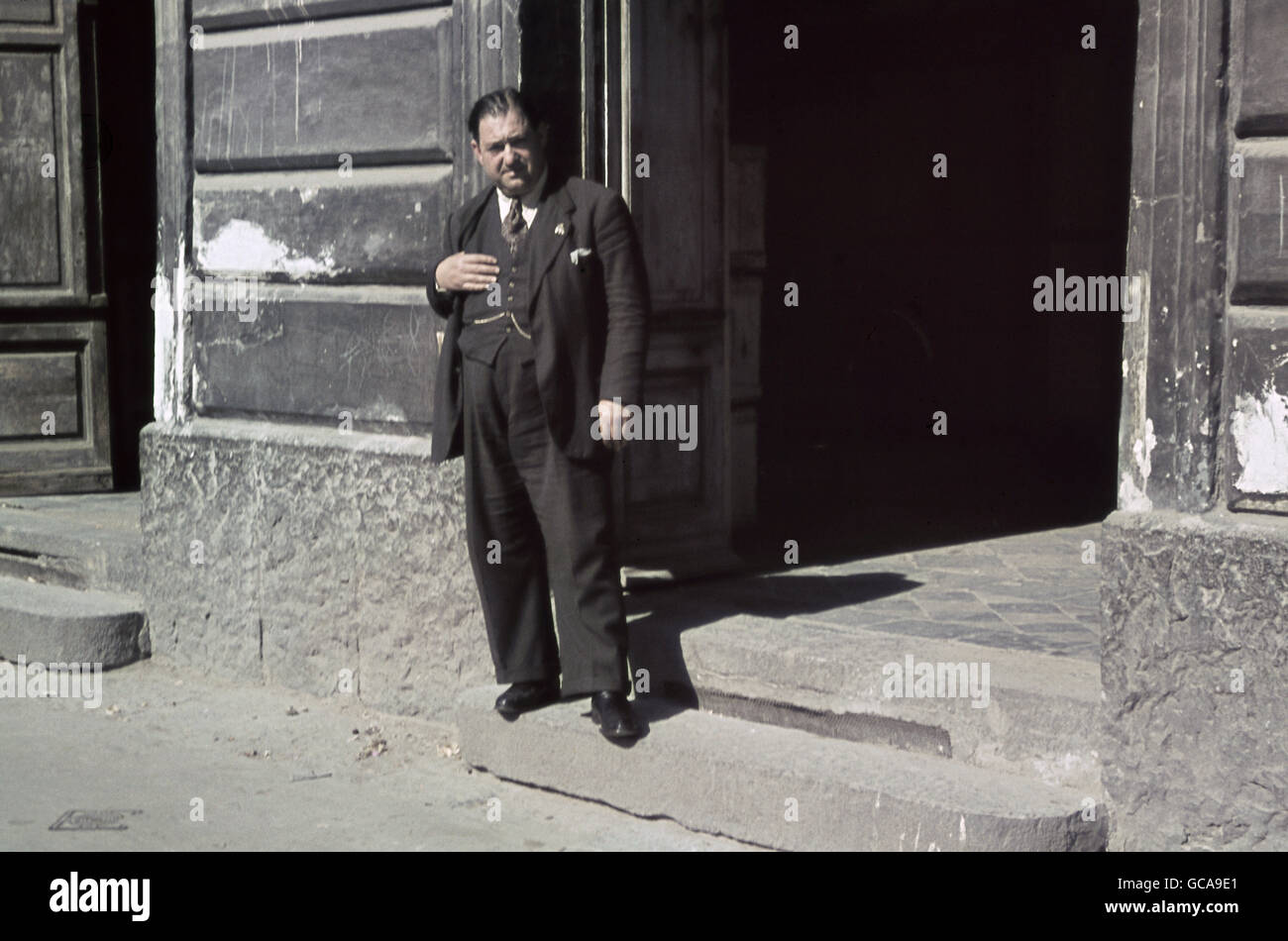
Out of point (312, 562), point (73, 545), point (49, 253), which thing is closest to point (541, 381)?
point (312, 562)

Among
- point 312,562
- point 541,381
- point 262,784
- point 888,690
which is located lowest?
point 262,784

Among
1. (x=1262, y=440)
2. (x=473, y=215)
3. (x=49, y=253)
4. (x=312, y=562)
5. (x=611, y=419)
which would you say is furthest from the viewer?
(x=49, y=253)

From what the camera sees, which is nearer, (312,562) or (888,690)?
(888,690)

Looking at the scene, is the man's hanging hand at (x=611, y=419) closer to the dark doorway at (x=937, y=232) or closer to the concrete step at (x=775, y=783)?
the concrete step at (x=775, y=783)

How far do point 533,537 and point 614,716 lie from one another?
64cm

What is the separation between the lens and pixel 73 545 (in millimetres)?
7621

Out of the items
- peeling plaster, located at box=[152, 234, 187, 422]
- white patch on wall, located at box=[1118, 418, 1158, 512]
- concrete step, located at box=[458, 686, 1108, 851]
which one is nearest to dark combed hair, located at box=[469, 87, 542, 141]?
concrete step, located at box=[458, 686, 1108, 851]

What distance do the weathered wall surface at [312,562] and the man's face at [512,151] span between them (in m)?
1.21

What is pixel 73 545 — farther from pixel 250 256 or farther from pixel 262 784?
pixel 262 784

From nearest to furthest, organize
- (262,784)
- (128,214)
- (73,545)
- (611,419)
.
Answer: (611,419) < (262,784) < (73,545) < (128,214)

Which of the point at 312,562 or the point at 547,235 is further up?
the point at 547,235

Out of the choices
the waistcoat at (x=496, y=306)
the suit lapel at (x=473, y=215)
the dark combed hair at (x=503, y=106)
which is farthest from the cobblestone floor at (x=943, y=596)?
the dark combed hair at (x=503, y=106)

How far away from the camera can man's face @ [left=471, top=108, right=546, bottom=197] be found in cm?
505
